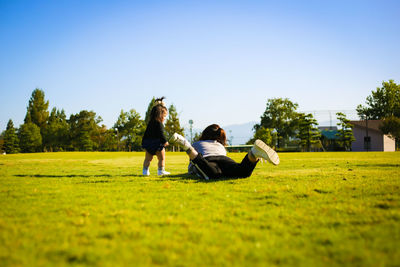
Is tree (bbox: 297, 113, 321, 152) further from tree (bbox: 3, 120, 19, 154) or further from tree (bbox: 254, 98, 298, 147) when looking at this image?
tree (bbox: 3, 120, 19, 154)

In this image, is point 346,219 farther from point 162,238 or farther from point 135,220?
point 135,220

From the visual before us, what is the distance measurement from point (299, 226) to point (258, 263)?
102cm

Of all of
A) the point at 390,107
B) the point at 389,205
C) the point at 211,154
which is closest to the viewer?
the point at 389,205

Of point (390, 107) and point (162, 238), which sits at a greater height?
point (390, 107)

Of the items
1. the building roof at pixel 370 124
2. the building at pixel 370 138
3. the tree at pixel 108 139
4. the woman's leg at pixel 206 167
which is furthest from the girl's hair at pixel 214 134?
the tree at pixel 108 139

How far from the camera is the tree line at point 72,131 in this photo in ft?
207

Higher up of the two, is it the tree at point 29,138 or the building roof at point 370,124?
the building roof at point 370,124

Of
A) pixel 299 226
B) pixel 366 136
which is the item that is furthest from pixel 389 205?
pixel 366 136

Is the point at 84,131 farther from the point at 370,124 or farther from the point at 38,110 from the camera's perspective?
the point at 370,124

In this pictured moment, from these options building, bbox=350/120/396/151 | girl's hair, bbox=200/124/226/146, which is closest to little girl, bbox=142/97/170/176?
girl's hair, bbox=200/124/226/146

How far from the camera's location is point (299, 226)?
2.75 m

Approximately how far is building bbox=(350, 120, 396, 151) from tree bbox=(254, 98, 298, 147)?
570 inches

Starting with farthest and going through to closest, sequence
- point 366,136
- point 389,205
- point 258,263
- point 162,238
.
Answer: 1. point 366,136
2. point 389,205
3. point 162,238
4. point 258,263

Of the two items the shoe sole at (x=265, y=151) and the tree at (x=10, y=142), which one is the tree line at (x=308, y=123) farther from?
the tree at (x=10, y=142)
